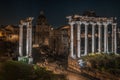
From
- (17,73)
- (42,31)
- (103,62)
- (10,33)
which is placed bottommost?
(103,62)

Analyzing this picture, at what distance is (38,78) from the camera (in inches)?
1005

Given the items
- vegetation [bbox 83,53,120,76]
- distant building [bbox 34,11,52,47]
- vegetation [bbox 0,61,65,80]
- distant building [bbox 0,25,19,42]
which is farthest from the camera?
distant building [bbox 34,11,52,47]

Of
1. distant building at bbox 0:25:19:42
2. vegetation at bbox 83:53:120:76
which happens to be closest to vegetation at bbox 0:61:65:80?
vegetation at bbox 83:53:120:76

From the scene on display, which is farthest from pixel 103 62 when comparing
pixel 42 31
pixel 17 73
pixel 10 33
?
pixel 42 31

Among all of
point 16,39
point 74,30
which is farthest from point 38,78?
point 16,39

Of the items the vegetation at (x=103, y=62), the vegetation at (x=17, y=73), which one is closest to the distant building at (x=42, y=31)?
the vegetation at (x=103, y=62)

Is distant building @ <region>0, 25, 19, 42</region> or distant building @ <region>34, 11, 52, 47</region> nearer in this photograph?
distant building @ <region>0, 25, 19, 42</region>

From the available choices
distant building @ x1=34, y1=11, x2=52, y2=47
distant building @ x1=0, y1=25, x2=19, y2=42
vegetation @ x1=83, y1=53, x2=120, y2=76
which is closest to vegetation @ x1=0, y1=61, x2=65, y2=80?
vegetation @ x1=83, y1=53, x2=120, y2=76

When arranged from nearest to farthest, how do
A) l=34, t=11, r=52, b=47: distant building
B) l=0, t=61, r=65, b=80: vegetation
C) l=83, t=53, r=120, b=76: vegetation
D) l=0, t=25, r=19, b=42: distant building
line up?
l=0, t=61, r=65, b=80: vegetation < l=83, t=53, r=120, b=76: vegetation < l=0, t=25, r=19, b=42: distant building < l=34, t=11, r=52, b=47: distant building

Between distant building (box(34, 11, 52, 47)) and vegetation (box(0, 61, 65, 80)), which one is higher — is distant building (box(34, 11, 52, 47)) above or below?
above

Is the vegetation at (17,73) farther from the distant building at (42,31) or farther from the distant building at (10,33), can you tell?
the distant building at (42,31)

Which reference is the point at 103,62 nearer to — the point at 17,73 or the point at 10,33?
the point at 17,73

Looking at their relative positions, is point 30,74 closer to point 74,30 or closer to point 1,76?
point 1,76

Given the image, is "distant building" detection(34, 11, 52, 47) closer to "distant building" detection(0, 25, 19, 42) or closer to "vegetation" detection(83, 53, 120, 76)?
"distant building" detection(0, 25, 19, 42)
